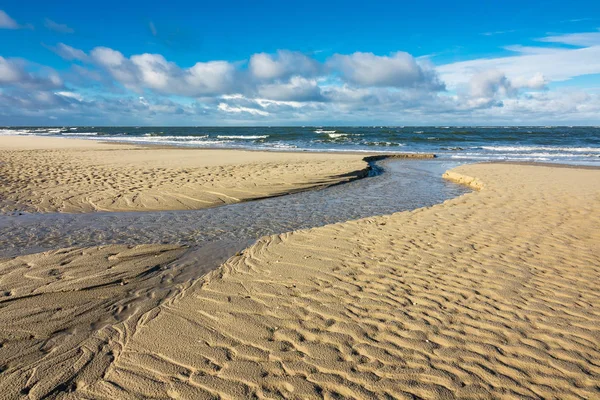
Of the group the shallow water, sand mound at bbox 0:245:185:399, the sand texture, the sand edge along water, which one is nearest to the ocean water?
the sand edge along water

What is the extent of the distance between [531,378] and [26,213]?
10388 millimetres

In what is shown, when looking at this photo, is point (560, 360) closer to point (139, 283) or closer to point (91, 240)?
point (139, 283)

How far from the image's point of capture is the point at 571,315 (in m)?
4.27

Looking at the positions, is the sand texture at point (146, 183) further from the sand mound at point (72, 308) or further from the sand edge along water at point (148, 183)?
the sand mound at point (72, 308)

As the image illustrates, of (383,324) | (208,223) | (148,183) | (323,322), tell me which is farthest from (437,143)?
(323,322)

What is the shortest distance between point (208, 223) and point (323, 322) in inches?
197

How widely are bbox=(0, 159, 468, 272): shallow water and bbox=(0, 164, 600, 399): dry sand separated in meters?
0.76

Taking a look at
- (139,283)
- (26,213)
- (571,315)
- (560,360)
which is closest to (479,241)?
(571,315)

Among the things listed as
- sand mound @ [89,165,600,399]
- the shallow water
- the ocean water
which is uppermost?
sand mound @ [89,165,600,399]

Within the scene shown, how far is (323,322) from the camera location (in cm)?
406

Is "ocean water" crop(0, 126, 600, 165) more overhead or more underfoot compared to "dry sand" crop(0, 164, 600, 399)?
more underfoot

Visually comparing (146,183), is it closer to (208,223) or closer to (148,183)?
(148,183)

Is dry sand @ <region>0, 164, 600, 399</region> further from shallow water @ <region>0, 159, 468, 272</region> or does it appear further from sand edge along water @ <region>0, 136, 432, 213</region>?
sand edge along water @ <region>0, 136, 432, 213</region>

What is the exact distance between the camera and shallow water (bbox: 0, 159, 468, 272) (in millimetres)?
6805
